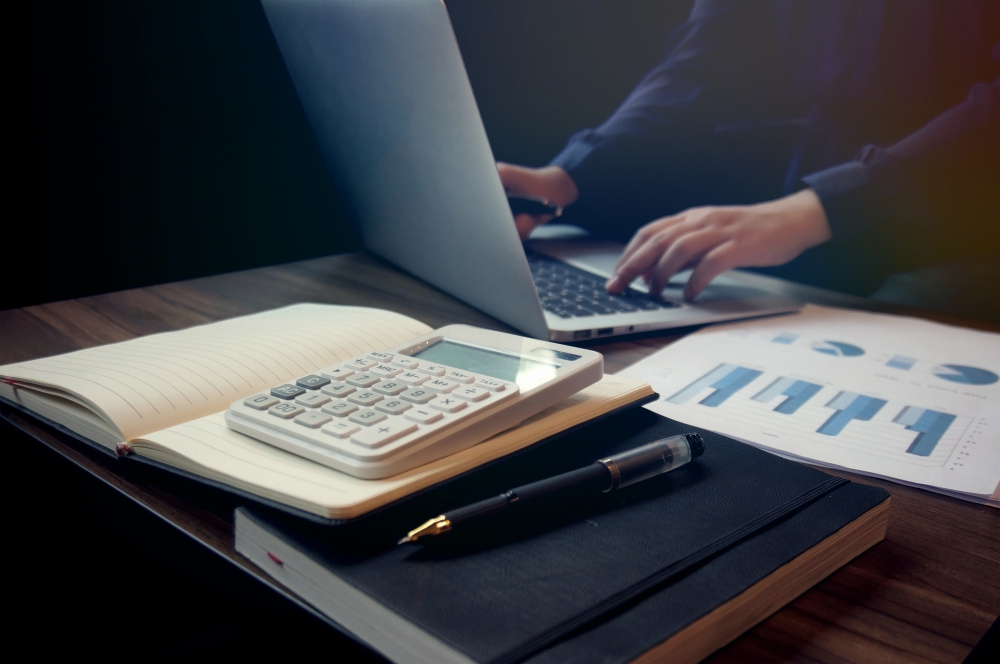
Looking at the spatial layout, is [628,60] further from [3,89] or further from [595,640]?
[595,640]

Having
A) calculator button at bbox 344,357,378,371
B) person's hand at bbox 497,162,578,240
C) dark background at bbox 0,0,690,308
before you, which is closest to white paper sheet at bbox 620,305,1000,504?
calculator button at bbox 344,357,378,371

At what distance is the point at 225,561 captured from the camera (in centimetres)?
39

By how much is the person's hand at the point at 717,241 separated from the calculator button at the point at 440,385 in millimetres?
427

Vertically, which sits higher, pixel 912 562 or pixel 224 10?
pixel 224 10

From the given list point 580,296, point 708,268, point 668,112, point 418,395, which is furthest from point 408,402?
point 668,112

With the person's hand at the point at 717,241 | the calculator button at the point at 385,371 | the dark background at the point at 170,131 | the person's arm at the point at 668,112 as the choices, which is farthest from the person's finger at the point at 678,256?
the dark background at the point at 170,131

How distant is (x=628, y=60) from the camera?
1.40 meters

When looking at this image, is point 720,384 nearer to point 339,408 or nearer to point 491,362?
point 491,362

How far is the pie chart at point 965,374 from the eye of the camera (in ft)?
2.13

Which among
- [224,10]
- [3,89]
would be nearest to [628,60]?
[224,10]

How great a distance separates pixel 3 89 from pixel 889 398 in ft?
3.30

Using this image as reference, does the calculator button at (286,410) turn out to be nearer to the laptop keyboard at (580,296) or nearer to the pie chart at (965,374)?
the laptop keyboard at (580,296)

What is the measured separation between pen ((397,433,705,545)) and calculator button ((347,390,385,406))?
9 cm

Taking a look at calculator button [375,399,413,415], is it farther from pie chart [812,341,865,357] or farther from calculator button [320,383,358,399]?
pie chart [812,341,865,357]
